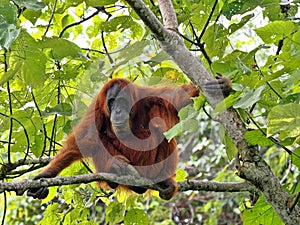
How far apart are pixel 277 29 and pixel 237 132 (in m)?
0.42

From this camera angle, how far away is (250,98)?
1556mm

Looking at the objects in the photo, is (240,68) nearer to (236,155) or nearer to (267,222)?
(236,155)

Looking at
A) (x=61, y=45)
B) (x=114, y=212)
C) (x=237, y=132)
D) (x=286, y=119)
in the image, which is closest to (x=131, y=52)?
(x=61, y=45)

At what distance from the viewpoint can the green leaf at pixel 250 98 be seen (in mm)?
1511

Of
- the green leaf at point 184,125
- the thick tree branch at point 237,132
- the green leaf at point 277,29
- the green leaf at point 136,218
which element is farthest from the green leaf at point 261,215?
the green leaf at point 277,29

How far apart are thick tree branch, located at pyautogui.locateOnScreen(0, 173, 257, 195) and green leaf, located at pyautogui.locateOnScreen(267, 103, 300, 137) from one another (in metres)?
0.78

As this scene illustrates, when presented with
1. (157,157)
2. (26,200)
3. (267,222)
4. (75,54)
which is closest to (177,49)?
(75,54)

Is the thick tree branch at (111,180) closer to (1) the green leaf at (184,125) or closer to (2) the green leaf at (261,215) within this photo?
(2) the green leaf at (261,215)

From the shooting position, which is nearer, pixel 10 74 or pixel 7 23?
pixel 7 23

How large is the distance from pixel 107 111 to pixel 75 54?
105cm

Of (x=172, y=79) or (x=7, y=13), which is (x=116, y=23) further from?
(x=7, y=13)

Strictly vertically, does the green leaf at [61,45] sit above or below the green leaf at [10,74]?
above

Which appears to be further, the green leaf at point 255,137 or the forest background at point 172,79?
the green leaf at point 255,137

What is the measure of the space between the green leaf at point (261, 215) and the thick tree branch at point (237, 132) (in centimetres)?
34
